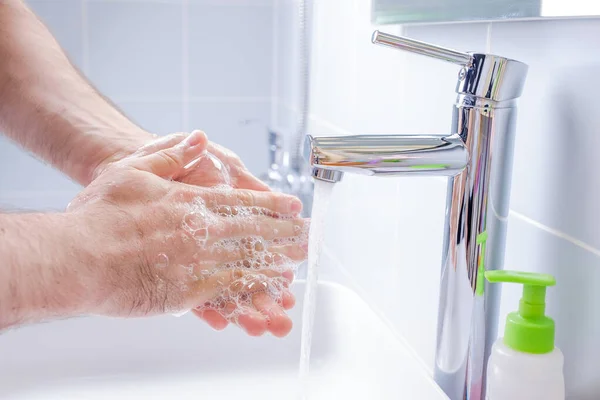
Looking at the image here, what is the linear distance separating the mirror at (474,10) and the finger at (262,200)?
222mm

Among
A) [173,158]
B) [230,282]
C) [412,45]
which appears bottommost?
[230,282]

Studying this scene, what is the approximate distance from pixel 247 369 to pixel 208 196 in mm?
191

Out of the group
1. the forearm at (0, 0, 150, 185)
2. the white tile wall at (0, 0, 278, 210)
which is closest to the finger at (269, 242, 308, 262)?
the forearm at (0, 0, 150, 185)

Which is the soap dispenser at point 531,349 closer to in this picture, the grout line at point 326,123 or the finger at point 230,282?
the finger at point 230,282

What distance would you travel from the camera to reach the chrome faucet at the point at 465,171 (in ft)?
1.65

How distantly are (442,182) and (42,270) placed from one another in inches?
15.1

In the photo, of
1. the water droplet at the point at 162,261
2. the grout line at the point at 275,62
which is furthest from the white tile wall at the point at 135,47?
the water droplet at the point at 162,261

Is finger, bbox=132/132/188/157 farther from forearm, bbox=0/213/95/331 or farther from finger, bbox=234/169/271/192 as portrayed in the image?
forearm, bbox=0/213/95/331

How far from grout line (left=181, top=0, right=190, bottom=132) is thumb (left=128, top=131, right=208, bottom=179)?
0.94 meters

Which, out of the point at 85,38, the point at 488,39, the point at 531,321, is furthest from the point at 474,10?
the point at 85,38

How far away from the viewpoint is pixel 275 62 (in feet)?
5.48

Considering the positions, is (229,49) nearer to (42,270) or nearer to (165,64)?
(165,64)

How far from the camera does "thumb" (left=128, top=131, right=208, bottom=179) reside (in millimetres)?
679

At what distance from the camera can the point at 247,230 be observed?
0.69m
